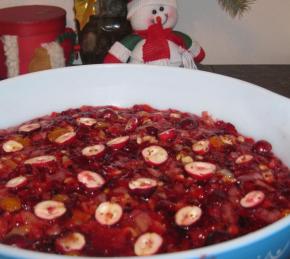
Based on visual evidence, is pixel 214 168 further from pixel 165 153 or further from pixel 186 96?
pixel 186 96

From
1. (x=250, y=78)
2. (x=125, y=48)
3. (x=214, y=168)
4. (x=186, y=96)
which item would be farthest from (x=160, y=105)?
(x=250, y=78)

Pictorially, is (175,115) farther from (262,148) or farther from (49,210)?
(49,210)

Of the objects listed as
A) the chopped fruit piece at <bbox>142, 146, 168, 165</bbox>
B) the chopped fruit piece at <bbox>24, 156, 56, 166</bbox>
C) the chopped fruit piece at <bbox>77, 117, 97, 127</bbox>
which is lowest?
the chopped fruit piece at <bbox>77, 117, 97, 127</bbox>

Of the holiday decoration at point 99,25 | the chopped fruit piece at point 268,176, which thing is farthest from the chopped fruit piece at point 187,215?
the holiday decoration at point 99,25

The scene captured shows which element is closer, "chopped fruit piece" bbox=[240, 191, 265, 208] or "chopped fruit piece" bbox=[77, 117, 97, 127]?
"chopped fruit piece" bbox=[240, 191, 265, 208]

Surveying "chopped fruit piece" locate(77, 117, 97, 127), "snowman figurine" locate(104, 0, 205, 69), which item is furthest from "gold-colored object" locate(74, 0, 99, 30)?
"chopped fruit piece" locate(77, 117, 97, 127)

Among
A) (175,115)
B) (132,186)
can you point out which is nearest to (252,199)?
(132,186)

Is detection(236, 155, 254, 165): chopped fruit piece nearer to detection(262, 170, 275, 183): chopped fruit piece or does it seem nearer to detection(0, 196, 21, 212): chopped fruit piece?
detection(262, 170, 275, 183): chopped fruit piece
